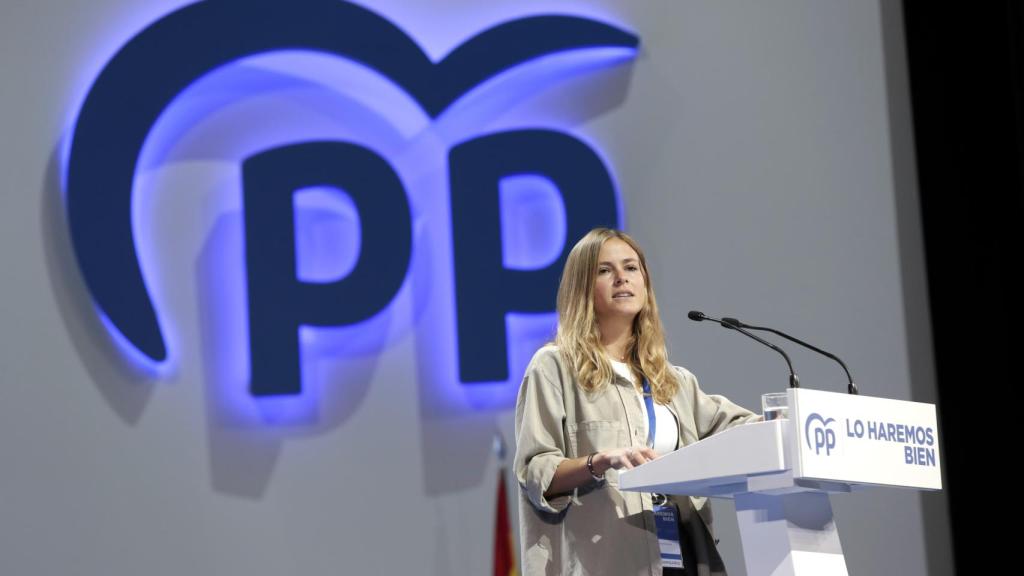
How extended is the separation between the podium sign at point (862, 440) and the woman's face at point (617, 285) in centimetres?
75

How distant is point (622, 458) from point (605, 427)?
0.30 m

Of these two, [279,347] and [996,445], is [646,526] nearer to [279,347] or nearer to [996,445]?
[279,347]

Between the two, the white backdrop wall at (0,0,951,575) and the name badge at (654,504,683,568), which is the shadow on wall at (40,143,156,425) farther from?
the name badge at (654,504,683,568)

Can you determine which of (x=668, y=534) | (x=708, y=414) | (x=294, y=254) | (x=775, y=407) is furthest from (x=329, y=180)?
(x=775, y=407)

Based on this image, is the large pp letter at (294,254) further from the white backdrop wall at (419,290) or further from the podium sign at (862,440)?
the podium sign at (862,440)

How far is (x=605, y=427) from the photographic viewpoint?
2822mm

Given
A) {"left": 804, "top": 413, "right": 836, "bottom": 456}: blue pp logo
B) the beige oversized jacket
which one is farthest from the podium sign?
the beige oversized jacket

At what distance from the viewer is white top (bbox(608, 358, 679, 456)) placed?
2875 mm

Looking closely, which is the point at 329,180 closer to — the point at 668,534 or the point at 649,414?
the point at 649,414

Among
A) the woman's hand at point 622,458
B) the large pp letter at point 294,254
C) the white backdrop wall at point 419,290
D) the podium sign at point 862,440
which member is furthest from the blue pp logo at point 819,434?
the large pp letter at point 294,254

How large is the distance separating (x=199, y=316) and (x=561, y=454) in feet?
6.98

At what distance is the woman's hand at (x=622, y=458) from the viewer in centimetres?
249

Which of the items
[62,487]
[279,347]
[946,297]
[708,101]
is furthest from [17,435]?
[946,297]

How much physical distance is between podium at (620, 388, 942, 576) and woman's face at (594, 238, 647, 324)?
605 millimetres
